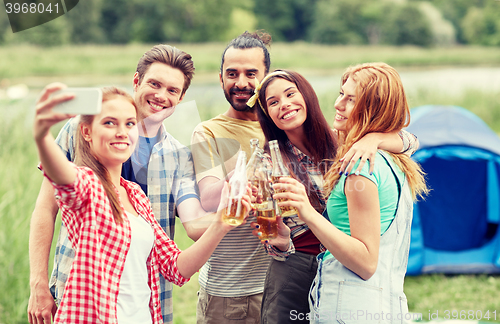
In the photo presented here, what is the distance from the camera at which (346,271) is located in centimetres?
157

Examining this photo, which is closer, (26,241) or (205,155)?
(205,155)

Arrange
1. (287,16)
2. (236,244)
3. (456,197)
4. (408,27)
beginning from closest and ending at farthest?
(236,244) → (456,197) → (408,27) → (287,16)

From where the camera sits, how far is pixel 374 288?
155 cm

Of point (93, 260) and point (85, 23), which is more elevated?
point (85, 23)

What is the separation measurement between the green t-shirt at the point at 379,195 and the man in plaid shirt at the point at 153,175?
0.57 meters

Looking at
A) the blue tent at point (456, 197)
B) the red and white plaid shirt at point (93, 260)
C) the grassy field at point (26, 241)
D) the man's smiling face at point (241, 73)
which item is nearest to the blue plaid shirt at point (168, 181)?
the man's smiling face at point (241, 73)

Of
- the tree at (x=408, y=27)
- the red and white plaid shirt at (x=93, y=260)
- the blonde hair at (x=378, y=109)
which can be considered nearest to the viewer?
the red and white plaid shirt at (x=93, y=260)

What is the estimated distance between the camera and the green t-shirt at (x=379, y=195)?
151cm

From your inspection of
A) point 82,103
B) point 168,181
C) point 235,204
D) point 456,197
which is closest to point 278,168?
point 235,204

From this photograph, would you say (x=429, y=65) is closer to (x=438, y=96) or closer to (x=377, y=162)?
(x=438, y=96)

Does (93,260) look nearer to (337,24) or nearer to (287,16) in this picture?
(337,24)

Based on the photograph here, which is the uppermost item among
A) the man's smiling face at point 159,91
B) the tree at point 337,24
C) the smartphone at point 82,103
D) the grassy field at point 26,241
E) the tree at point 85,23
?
the tree at point 337,24

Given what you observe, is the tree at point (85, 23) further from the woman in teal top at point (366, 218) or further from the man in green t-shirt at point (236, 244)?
the woman in teal top at point (366, 218)

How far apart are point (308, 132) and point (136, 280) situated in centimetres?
99
